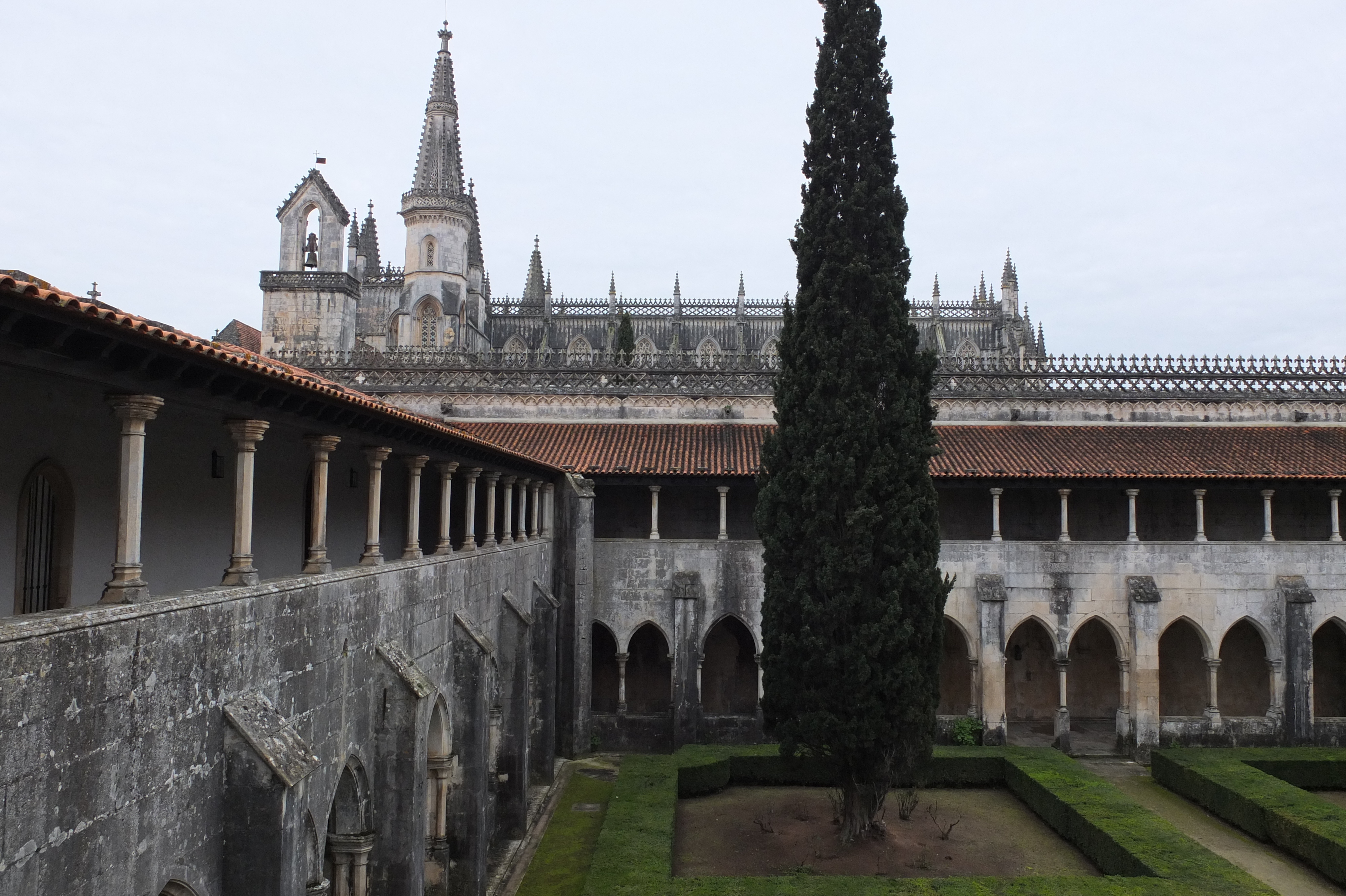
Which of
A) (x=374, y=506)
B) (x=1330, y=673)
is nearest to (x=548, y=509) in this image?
(x=374, y=506)

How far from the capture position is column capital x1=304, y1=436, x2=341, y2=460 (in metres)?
10.6

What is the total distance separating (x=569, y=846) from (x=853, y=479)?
8822 millimetres

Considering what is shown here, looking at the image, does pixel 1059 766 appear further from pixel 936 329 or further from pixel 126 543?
pixel 936 329

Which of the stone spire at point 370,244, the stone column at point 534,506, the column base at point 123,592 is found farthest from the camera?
the stone spire at point 370,244

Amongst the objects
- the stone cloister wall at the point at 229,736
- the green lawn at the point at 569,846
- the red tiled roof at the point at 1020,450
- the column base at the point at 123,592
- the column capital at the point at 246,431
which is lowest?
the green lawn at the point at 569,846

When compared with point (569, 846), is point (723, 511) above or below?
above

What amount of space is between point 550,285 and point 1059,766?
4520 centimetres

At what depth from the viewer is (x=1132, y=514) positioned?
2555 cm

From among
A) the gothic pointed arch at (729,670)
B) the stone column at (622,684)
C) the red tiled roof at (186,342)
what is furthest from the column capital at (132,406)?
the gothic pointed arch at (729,670)

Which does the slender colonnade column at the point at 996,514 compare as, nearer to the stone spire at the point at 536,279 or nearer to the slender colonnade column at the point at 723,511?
the slender colonnade column at the point at 723,511

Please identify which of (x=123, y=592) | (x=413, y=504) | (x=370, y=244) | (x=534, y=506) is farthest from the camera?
(x=370, y=244)

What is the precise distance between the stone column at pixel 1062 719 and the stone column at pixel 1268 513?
21.2ft

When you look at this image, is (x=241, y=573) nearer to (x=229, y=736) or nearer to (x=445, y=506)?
(x=229, y=736)

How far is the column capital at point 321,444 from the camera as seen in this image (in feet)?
34.8
